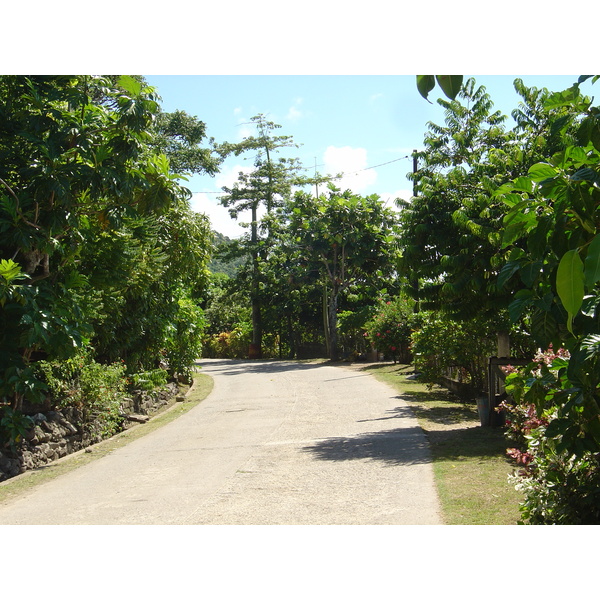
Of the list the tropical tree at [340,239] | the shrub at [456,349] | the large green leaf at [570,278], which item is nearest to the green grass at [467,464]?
the shrub at [456,349]

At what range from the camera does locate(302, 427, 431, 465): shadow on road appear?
341 inches

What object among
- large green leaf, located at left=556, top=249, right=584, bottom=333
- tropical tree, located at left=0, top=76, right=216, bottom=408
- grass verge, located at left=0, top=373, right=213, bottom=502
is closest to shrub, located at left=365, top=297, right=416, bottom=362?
grass verge, located at left=0, top=373, right=213, bottom=502

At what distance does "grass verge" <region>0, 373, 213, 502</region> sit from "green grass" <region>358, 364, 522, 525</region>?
5019mm

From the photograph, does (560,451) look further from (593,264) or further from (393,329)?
(393,329)

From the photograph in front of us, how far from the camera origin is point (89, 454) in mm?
10055

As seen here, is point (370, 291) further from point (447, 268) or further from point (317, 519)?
point (317, 519)

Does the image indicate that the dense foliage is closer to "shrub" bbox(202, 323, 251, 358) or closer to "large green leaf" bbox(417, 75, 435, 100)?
"large green leaf" bbox(417, 75, 435, 100)

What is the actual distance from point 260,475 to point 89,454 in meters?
3.54

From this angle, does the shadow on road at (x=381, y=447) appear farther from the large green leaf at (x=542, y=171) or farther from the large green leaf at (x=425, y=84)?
the large green leaf at (x=425, y=84)

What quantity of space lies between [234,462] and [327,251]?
2112 centimetres

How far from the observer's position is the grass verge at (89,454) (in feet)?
26.1

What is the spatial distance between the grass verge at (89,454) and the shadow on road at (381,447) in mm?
3371

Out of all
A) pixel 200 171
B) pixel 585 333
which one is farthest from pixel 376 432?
pixel 200 171

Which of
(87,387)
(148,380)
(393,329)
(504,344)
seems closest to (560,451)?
(87,387)
